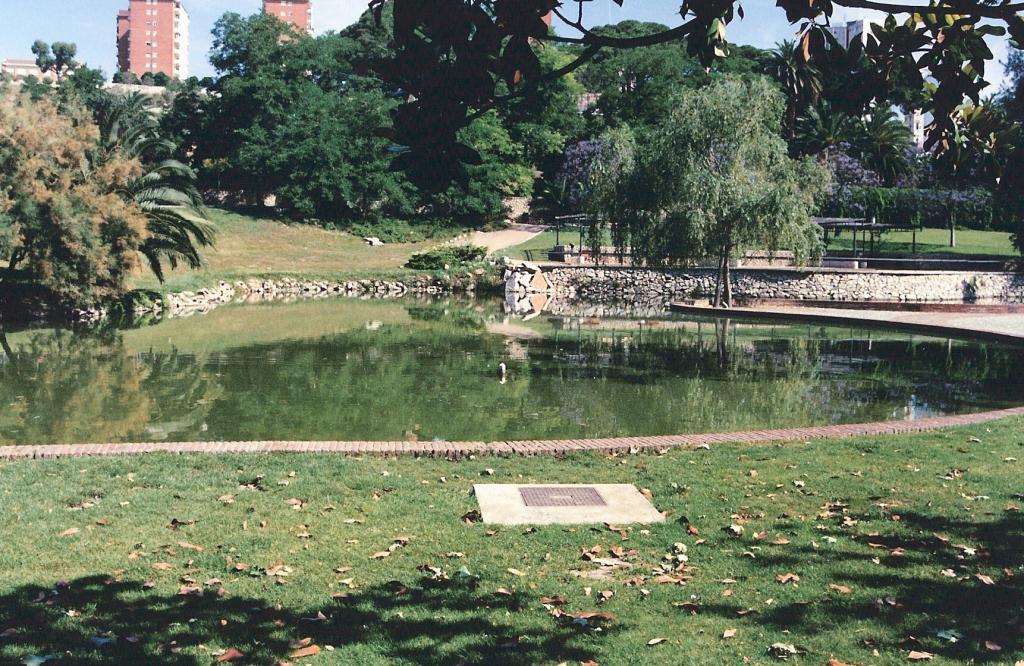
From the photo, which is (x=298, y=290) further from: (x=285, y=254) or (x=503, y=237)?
(x=503, y=237)

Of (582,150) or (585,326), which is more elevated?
(582,150)

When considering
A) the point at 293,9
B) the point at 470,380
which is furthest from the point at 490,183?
the point at 293,9

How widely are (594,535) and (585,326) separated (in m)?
19.9

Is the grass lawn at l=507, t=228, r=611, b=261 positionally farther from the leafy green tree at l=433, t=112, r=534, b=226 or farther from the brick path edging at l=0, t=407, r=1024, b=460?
the brick path edging at l=0, t=407, r=1024, b=460

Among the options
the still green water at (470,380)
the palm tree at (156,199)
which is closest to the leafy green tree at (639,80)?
the palm tree at (156,199)

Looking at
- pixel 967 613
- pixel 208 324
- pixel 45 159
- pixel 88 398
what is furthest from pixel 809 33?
pixel 45 159

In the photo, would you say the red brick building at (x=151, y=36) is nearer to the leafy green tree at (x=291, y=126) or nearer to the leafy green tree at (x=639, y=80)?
the leafy green tree at (x=291, y=126)

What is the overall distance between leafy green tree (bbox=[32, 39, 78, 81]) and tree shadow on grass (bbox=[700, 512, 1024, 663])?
589ft

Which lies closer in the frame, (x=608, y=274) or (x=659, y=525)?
(x=659, y=525)

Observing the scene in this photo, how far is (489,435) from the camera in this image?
11352mm

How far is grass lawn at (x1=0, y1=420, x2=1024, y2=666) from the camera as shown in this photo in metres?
4.57

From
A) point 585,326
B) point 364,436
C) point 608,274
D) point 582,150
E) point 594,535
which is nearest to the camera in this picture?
point 594,535

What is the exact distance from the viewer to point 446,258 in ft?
155

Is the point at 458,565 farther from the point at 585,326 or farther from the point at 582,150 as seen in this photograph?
the point at 582,150
